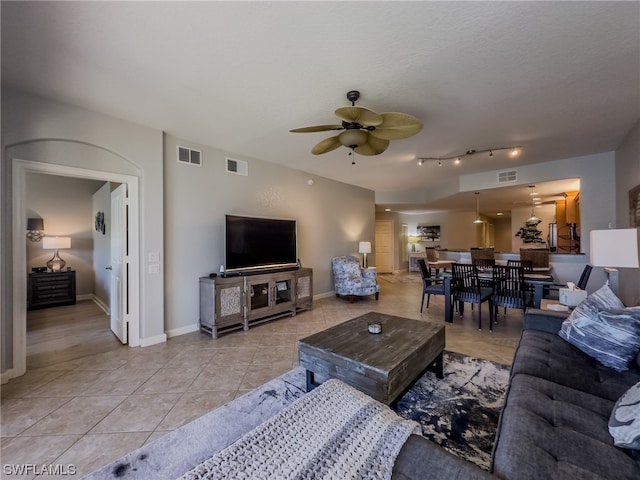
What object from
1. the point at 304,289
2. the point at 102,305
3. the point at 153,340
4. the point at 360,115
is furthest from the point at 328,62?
the point at 102,305

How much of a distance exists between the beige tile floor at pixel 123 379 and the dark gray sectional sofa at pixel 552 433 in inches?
51.4

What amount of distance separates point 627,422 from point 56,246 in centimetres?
785

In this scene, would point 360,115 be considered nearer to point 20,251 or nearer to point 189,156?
point 189,156

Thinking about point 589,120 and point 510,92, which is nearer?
point 510,92

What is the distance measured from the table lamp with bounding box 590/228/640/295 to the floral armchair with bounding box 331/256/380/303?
352 cm

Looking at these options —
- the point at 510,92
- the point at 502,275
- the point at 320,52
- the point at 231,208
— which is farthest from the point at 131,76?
the point at 502,275

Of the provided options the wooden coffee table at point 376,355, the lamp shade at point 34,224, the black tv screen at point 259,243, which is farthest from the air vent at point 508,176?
the lamp shade at point 34,224

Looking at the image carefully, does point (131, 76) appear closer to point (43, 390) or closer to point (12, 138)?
point (12, 138)

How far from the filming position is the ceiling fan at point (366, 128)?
88.7 inches

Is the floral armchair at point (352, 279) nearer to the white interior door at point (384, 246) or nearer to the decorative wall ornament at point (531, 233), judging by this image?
the white interior door at point (384, 246)

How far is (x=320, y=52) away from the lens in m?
2.09

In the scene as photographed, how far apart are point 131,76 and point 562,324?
4166mm

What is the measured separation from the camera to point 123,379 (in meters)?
2.53

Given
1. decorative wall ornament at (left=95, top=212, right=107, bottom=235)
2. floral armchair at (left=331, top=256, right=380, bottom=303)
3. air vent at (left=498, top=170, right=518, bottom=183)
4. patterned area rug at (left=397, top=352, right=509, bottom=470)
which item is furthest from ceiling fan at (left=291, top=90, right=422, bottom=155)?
decorative wall ornament at (left=95, top=212, right=107, bottom=235)
